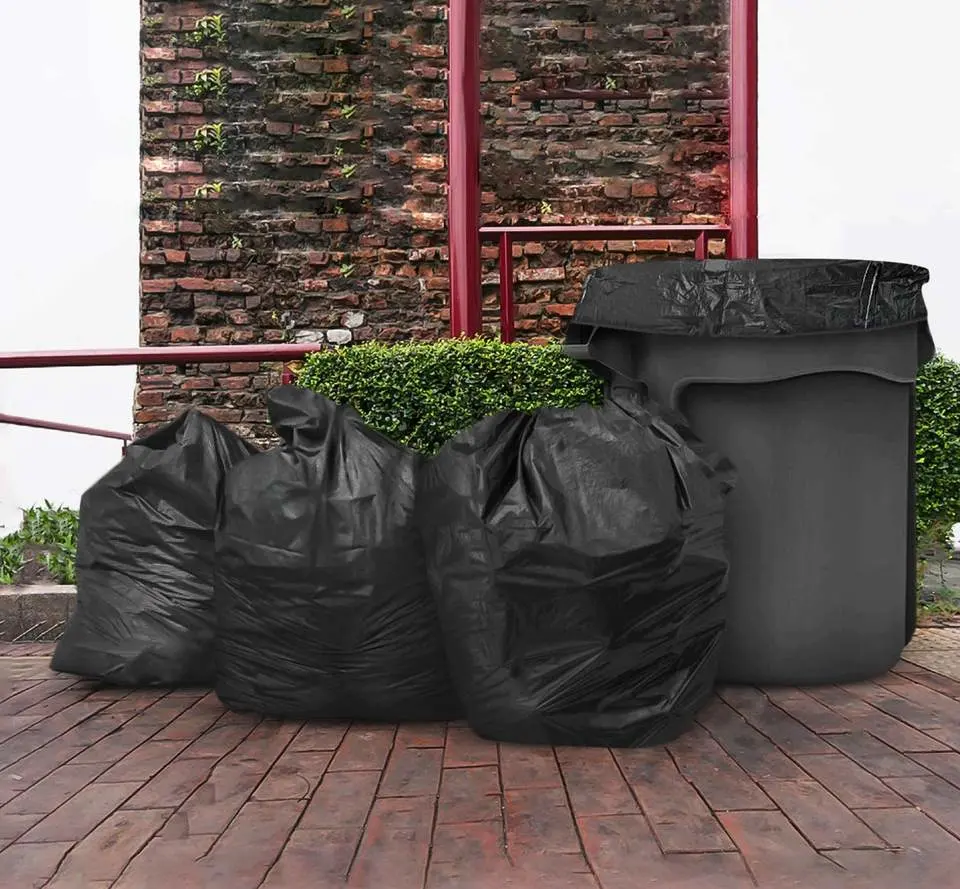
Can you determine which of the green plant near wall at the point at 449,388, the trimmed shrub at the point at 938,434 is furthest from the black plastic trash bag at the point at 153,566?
the trimmed shrub at the point at 938,434

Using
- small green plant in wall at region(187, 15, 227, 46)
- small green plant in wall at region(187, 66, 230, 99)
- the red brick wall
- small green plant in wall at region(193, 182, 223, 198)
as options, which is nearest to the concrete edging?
the red brick wall

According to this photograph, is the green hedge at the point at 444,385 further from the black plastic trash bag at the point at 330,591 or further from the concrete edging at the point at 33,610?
the concrete edging at the point at 33,610

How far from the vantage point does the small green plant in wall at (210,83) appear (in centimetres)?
593

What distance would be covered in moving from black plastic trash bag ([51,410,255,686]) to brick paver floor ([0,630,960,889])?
0.17 m

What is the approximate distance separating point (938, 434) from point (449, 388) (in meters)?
1.83

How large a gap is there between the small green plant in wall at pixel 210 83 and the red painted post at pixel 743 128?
10.3 ft

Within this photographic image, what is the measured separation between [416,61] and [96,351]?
3.62m

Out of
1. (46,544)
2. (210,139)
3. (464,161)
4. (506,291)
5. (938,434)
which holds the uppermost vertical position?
(210,139)

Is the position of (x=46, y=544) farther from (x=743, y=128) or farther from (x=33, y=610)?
(x=743, y=128)

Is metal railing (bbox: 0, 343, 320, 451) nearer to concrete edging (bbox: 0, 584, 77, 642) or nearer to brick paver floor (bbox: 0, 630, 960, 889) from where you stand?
concrete edging (bbox: 0, 584, 77, 642)

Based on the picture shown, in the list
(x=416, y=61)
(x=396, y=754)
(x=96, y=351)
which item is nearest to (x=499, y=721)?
(x=396, y=754)

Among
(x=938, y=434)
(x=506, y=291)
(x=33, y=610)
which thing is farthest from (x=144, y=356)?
(x=938, y=434)

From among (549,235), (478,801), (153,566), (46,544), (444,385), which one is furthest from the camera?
(549,235)

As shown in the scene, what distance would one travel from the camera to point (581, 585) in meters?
2.04
